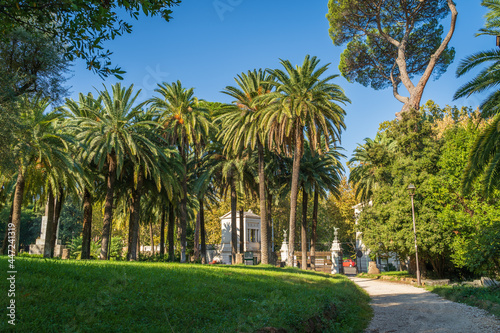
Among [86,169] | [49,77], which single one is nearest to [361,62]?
[86,169]

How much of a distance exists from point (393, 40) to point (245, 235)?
84.4 feet

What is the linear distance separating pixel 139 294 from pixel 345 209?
155ft

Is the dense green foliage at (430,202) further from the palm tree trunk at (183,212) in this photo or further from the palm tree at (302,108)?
the palm tree trunk at (183,212)

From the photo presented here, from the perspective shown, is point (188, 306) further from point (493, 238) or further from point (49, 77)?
point (493, 238)

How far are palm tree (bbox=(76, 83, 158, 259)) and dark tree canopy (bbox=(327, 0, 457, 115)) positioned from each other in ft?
77.1

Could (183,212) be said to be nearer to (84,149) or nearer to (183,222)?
(183,222)

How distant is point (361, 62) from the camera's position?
40.0 metres

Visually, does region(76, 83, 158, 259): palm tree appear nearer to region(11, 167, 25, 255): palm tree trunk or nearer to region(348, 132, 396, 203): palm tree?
region(11, 167, 25, 255): palm tree trunk

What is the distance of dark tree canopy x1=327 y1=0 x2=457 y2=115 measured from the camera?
3591 cm

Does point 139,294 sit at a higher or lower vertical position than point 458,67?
lower

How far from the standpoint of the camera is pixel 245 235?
44.9 m

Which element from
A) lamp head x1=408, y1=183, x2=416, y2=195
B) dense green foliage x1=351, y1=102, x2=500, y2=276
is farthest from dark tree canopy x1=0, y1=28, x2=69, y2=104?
lamp head x1=408, y1=183, x2=416, y2=195

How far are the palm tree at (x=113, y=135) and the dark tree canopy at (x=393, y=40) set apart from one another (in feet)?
77.1

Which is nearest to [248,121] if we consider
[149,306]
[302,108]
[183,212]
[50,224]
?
[302,108]
